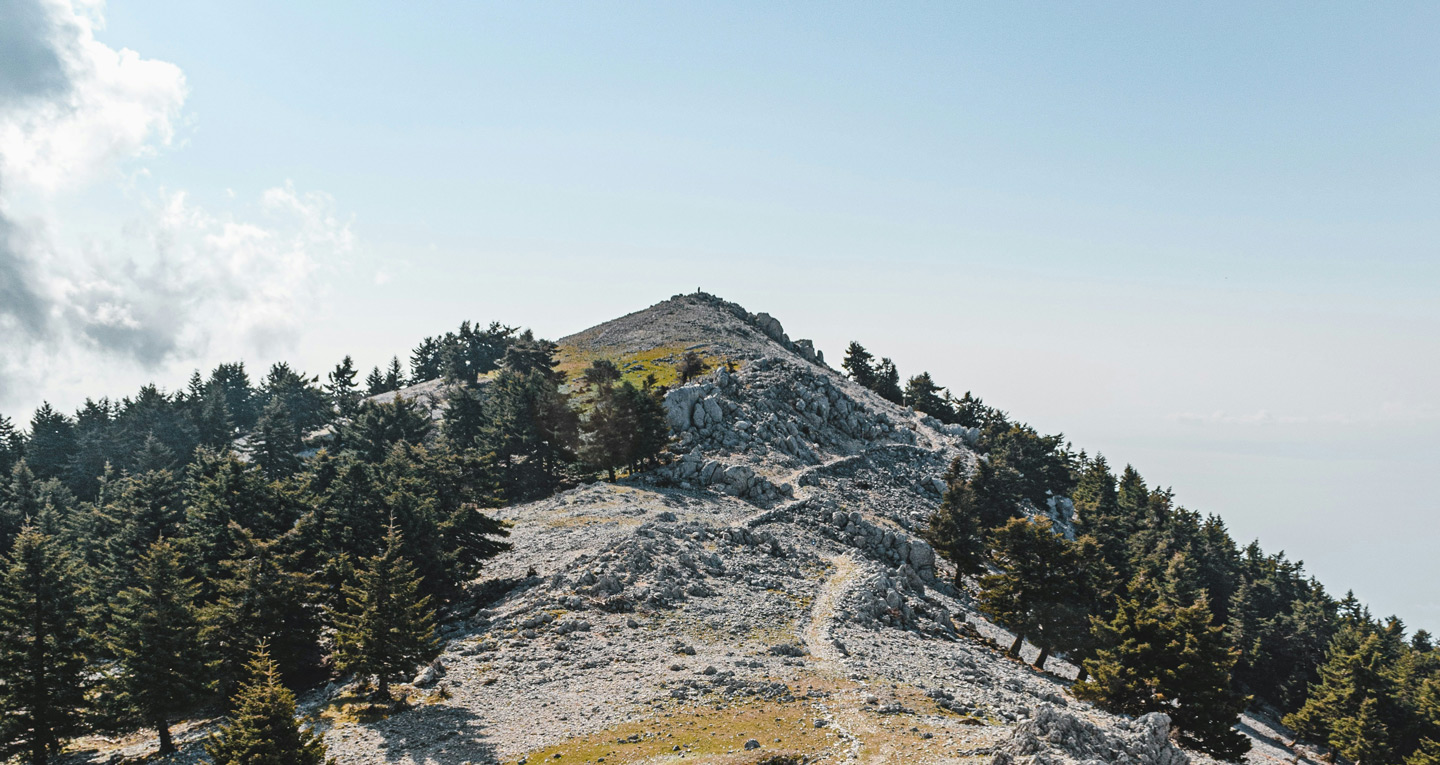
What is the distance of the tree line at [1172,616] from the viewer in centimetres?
5328

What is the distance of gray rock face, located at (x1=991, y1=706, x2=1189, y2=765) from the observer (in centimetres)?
3322

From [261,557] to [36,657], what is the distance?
14.2m

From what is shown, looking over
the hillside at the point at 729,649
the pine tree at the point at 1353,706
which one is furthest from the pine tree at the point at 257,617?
the pine tree at the point at 1353,706

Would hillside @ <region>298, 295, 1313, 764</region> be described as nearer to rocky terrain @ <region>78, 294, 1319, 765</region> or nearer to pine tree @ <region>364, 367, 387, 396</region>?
rocky terrain @ <region>78, 294, 1319, 765</region>

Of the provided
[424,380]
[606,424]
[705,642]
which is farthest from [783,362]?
[424,380]

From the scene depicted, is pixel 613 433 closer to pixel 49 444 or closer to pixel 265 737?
pixel 265 737

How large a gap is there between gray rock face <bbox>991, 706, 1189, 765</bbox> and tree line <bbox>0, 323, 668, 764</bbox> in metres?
34.5

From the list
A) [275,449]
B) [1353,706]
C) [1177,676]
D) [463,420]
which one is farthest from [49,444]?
[1353,706]

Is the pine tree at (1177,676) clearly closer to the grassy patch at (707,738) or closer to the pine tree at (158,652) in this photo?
the grassy patch at (707,738)

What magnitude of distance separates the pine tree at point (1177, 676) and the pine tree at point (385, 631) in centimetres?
5168

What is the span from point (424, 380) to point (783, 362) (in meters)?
110

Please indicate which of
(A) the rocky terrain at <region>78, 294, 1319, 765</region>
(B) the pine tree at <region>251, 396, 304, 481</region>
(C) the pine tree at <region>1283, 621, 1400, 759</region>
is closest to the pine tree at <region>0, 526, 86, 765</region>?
(A) the rocky terrain at <region>78, 294, 1319, 765</region>

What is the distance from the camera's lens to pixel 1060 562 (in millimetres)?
70500

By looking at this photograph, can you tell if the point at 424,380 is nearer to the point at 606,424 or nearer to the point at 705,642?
the point at 606,424
